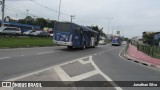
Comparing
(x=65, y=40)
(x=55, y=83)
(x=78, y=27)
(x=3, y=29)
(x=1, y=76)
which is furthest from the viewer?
(x=3, y=29)

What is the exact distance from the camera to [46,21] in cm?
15450

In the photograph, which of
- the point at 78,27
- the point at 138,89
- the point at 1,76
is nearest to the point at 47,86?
the point at 1,76

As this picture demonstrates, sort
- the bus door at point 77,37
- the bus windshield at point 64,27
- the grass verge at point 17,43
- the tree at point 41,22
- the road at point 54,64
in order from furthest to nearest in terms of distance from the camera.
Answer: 1. the tree at point 41,22
2. the bus door at point 77,37
3. the bus windshield at point 64,27
4. the grass verge at point 17,43
5. the road at point 54,64

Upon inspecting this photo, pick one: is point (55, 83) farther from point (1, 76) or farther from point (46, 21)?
point (46, 21)

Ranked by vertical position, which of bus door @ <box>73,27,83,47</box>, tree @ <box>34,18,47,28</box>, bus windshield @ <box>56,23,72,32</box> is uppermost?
tree @ <box>34,18,47,28</box>

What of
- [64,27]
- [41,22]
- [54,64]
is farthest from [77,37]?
[41,22]

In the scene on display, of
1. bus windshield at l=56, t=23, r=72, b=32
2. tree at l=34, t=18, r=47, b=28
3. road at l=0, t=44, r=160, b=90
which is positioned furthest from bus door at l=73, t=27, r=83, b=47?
tree at l=34, t=18, r=47, b=28

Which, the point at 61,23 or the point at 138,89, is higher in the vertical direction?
the point at 61,23

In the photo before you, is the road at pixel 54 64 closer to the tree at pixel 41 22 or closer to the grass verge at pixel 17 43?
the grass verge at pixel 17 43

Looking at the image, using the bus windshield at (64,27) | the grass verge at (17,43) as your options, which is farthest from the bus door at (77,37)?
the grass verge at (17,43)

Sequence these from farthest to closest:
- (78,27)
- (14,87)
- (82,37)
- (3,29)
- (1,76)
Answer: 1. (3,29)
2. (82,37)
3. (78,27)
4. (1,76)
5. (14,87)

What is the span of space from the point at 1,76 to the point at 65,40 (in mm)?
20668

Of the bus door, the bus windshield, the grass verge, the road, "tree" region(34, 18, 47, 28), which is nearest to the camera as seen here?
the road

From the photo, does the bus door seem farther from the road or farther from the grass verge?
the road
